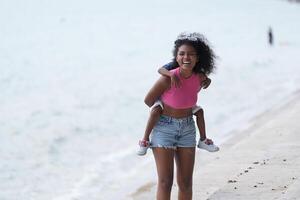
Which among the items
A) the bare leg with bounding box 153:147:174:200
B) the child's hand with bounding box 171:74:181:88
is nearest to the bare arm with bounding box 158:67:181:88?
the child's hand with bounding box 171:74:181:88

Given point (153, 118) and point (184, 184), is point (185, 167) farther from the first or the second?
point (153, 118)

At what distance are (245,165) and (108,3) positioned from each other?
305ft

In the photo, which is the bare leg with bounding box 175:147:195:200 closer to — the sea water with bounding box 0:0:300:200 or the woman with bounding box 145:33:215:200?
the woman with bounding box 145:33:215:200

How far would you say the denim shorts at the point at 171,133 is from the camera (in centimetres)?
512

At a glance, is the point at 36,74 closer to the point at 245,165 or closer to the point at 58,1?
the point at 245,165

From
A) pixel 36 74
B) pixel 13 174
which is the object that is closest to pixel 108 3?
pixel 36 74

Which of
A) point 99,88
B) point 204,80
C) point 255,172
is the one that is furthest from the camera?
point 99,88

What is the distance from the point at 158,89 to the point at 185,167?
68 centimetres

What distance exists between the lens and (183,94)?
5.05m

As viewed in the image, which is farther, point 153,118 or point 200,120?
point 200,120

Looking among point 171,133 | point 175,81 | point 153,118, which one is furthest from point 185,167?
point 175,81

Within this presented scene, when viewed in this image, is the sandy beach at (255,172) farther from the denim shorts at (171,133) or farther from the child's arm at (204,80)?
the child's arm at (204,80)

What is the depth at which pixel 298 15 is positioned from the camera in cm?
8369

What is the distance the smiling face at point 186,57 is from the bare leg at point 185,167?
66 centimetres
